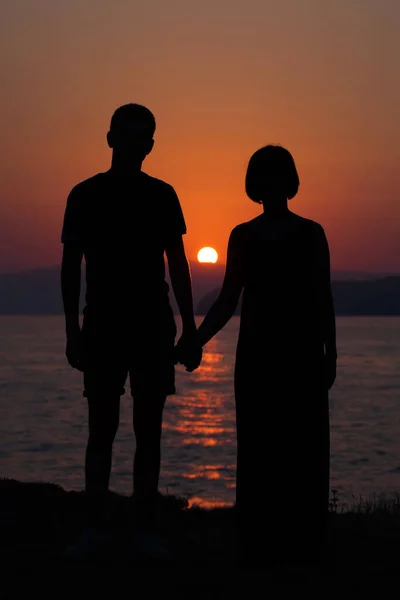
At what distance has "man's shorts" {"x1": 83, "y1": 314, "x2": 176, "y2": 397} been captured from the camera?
6.14 meters

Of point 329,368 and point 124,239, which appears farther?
point 124,239

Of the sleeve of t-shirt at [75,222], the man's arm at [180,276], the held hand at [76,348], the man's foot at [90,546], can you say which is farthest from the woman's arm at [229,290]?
the man's foot at [90,546]

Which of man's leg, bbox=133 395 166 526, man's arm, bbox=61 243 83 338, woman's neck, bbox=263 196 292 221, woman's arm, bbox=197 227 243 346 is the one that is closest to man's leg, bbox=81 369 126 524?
man's leg, bbox=133 395 166 526

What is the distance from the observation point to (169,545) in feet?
21.8

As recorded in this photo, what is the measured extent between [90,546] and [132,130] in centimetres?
253

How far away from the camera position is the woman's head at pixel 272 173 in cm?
582

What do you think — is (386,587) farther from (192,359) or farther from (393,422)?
(393,422)

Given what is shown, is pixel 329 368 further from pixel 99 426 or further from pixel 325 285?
pixel 99 426

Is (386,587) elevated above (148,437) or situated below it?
below

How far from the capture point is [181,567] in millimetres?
5918

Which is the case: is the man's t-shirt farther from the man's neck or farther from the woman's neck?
the woman's neck

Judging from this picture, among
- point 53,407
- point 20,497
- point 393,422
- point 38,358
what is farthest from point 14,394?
point 20,497

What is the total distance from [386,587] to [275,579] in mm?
613

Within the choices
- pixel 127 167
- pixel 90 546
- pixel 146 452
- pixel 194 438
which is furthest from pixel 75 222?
pixel 194 438
